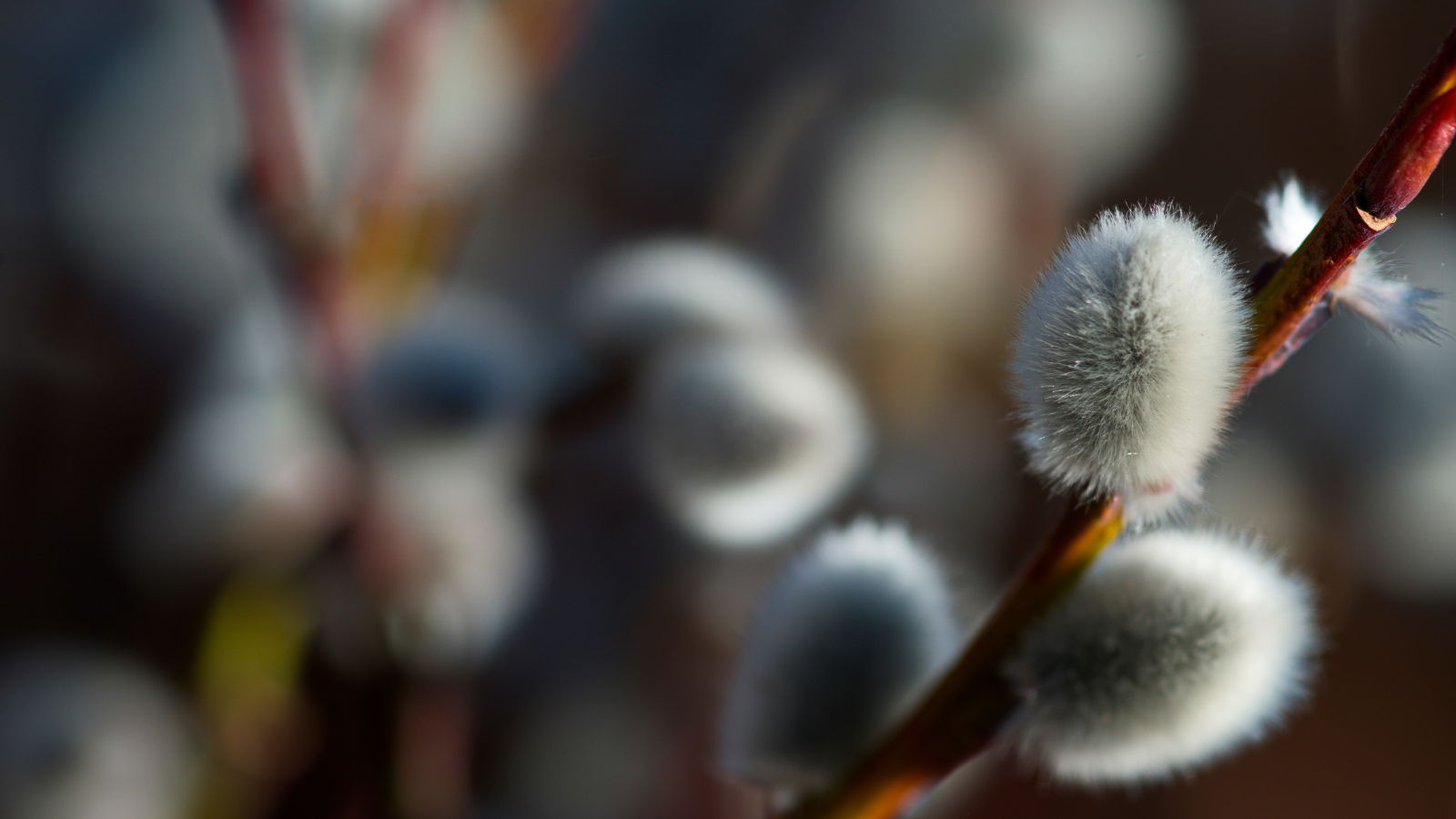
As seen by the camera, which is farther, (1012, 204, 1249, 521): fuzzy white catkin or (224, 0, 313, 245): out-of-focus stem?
(224, 0, 313, 245): out-of-focus stem

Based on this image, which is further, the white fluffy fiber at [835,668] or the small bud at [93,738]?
the small bud at [93,738]

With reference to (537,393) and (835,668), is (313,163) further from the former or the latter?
(835,668)

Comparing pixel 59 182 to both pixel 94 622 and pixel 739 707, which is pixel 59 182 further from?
pixel 739 707

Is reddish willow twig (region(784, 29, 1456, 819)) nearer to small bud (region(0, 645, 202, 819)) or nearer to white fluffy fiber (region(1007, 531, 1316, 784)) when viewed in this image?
white fluffy fiber (region(1007, 531, 1316, 784))

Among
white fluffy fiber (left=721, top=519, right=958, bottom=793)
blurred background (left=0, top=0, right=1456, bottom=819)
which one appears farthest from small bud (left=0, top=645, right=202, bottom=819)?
white fluffy fiber (left=721, top=519, right=958, bottom=793)

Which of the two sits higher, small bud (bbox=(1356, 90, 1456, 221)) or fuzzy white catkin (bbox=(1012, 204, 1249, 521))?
small bud (bbox=(1356, 90, 1456, 221))

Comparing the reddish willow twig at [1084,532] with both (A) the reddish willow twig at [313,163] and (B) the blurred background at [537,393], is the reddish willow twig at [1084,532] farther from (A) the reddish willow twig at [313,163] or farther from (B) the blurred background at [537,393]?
(A) the reddish willow twig at [313,163]

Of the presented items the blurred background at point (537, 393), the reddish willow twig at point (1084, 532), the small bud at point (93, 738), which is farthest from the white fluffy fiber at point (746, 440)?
the small bud at point (93, 738)

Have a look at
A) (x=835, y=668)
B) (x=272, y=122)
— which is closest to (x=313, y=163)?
(x=272, y=122)
